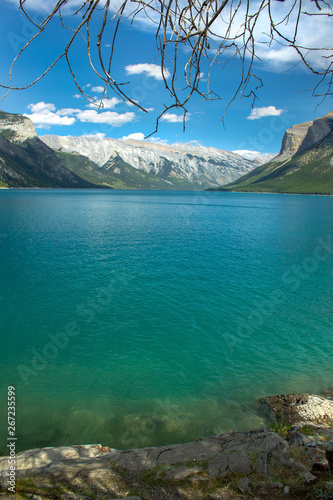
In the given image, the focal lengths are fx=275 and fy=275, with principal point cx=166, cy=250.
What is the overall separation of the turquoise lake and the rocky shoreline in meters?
3.67

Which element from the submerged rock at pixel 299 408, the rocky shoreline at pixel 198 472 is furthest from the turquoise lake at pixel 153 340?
the rocky shoreline at pixel 198 472

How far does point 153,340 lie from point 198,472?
1298 centimetres

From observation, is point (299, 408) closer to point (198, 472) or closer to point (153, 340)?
point (198, 472)

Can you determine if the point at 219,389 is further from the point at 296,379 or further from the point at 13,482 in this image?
the point at 13,482

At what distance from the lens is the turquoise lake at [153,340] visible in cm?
1215

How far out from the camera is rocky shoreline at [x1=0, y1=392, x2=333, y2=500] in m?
5.41

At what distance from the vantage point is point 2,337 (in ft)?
62.3

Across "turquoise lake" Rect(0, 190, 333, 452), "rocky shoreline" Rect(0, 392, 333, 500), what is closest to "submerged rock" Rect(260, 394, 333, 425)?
"turquoise lake" Rect(0, 190, 333, 452)

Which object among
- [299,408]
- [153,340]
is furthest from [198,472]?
[153,340]

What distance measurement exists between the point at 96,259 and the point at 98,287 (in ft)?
33.4

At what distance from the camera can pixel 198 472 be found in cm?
624

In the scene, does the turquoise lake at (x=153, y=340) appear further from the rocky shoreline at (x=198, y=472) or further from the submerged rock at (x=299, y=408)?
the rocky shoreline at (x=198, y=472)

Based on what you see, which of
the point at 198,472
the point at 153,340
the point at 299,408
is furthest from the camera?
the point at 153,340

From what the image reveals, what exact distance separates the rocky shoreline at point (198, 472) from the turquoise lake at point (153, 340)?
3.67m
